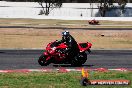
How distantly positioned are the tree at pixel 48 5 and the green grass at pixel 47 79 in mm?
75885

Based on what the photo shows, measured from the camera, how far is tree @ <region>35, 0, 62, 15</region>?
9124cm

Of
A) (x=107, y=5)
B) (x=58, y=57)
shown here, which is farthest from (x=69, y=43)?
(x=107, y=5)

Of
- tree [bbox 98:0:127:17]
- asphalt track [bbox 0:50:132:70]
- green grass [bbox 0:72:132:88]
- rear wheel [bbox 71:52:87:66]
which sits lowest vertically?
tree [bbox 98:0:127:17]

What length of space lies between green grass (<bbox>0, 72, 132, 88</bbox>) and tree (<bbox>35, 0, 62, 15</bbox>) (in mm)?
75885

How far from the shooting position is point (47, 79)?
13102 millimetres

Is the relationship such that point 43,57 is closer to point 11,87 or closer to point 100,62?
point 100,62

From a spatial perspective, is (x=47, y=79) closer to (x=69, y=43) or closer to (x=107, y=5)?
(x=69, y=43)

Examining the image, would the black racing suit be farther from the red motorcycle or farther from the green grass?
the green grass

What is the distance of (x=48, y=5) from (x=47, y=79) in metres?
85.7

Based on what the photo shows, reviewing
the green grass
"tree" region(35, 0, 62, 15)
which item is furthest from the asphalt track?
"tree" region(35, 0, 62, 15)

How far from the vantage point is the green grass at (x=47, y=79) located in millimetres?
11867

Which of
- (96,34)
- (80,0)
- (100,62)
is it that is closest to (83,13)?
(80,0)

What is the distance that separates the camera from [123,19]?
6944cm

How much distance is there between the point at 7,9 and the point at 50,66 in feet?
219
